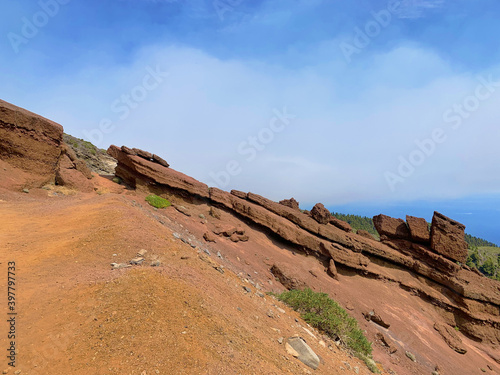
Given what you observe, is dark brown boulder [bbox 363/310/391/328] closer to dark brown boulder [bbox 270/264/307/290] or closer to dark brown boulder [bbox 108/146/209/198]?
dark brown boulder [bbox 270/264/307/290]

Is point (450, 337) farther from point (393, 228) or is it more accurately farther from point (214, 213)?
point (214, 213)

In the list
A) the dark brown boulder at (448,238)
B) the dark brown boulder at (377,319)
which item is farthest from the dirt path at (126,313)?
the dark brown boulder at (448,238)

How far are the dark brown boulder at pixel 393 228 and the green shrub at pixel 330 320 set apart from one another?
20.5 m

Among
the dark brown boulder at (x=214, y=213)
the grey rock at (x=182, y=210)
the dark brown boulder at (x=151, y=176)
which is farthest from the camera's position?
the dark brown boulder at (x=214, y=213)

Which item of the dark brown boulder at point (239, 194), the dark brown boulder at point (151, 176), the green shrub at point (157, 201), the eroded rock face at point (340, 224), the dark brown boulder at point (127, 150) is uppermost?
the eroded rock face at point (340, 224)

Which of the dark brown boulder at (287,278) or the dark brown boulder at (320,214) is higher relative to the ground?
the dark brown boulder at (320,214)

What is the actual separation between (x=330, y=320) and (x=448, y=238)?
946 inches

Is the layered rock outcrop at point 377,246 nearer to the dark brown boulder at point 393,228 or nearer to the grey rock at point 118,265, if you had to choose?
the dark brown boulder at point 393,228

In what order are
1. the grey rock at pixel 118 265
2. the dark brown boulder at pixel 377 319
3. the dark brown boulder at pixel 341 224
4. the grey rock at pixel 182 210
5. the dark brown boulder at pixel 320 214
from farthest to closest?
the dark brown boulder at pixel 341 224 → the dark brown boulder at pixel 320 214 → the grey rock at pixel 182 210 → the dark brown boulder at pixel 377 319 → the grey rock at pixel 118 265

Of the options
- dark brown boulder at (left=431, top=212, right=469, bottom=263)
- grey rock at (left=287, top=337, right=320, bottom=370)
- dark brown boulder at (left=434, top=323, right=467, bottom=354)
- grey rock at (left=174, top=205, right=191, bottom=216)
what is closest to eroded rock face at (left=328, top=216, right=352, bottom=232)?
dark brown boulder at (left=431, top=212, right=469, bottom=263)

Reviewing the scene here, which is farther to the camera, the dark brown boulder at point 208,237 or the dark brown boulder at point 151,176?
the dark brown boulder at point 151,176

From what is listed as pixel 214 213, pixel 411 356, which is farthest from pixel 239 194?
pixel 411 356

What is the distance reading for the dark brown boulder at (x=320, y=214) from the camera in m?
26.4

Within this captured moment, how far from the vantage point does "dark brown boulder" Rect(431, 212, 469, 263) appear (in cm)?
2673
